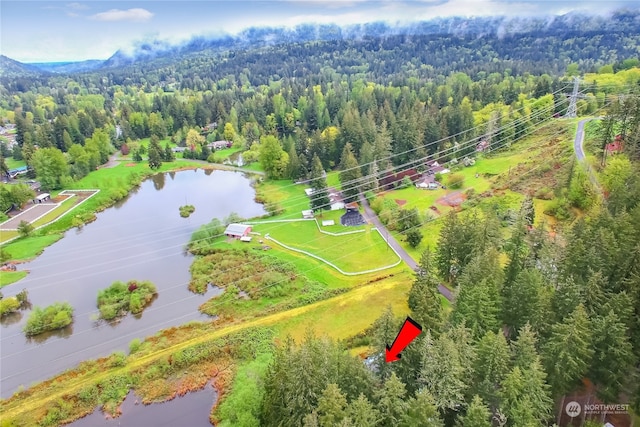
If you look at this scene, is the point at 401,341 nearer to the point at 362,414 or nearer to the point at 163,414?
the point at 362,414

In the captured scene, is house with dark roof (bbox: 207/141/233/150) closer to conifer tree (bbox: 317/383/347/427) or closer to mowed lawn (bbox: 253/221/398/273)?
mowed lawn (bbox: 253/221/398/273)

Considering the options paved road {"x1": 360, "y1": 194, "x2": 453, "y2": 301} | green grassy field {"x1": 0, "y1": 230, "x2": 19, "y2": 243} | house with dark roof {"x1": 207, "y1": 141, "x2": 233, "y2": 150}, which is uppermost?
green grassy field {"x1": 0, "y1": 230, "x2": 19, "y2": 243}

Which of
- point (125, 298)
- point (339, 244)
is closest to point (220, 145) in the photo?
point (339, 244)

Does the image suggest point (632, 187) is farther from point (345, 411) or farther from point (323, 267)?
point (345, 411)

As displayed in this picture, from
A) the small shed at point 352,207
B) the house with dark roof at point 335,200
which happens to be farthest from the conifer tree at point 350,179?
the small shed at point 352,207

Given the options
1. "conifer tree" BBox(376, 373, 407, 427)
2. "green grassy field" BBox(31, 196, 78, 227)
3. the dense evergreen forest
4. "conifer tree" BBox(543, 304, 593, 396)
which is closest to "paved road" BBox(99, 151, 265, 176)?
the dense evergreen forest

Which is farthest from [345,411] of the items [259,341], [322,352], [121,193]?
[121,193]
